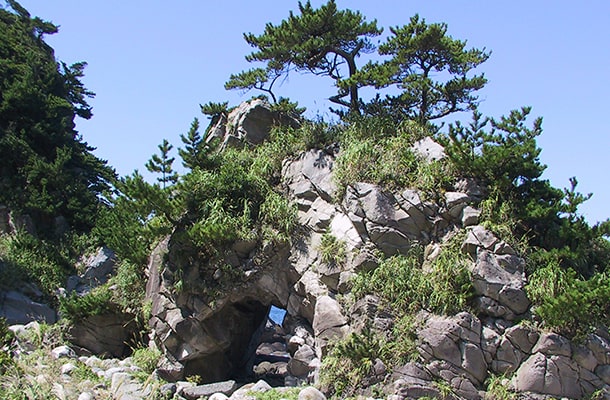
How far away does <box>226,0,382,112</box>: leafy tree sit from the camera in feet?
41.9

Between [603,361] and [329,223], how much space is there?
5160 millimetres

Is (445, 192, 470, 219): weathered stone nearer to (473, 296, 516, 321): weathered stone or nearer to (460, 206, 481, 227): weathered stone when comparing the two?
(460, 206, 481, 227): weathered stone

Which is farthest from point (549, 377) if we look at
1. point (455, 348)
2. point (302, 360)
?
point (302, 360)

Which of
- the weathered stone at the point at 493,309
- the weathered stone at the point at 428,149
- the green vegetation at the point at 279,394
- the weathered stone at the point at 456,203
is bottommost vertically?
the green vegetation at the point at 279,394

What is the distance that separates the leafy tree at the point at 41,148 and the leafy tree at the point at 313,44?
21.6ft

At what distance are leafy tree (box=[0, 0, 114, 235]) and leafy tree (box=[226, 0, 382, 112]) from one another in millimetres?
6591

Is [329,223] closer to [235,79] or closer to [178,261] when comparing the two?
[178,261]

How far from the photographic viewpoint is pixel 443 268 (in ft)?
31.4

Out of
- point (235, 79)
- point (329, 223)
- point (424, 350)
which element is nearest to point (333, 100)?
point (235, 79)

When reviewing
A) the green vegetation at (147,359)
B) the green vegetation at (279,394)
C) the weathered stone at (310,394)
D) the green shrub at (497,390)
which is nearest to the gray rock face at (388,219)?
the green shrub at (497,390)

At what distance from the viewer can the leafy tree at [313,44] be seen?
41.9ft

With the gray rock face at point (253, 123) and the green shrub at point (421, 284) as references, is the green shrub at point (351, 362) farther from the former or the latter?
the gray rock face at point (253, 123)

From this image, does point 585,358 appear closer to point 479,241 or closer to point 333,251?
point 479,241

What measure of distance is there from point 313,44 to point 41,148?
1025cm
